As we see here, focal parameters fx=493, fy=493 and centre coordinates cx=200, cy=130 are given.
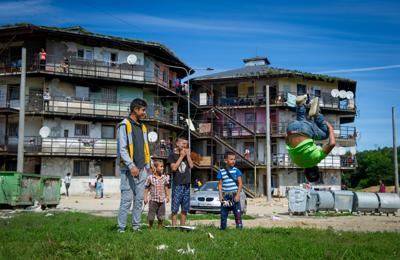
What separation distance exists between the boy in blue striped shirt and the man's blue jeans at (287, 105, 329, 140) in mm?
4275

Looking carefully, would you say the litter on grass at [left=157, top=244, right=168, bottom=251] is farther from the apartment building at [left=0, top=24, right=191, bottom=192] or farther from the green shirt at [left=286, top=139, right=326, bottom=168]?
the apartment building at [left=0, top=24, right=191, bottom=192]

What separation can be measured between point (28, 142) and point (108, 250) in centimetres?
3858

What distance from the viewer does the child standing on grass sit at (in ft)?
37.3

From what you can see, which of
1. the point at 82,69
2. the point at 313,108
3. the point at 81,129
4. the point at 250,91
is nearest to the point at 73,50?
the point at 82,69

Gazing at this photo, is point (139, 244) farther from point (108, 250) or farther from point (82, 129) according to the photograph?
point (82, 129)

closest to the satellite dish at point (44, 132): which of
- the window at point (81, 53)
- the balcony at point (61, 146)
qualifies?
the balcony at point (61, 146)

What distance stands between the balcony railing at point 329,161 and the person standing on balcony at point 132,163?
141ft

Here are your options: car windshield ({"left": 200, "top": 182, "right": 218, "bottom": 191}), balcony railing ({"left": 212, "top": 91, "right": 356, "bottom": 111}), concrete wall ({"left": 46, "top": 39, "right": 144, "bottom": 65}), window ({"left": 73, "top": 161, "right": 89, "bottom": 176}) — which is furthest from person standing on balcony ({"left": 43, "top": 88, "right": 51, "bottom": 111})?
car windshield ({"left": 200, "top": 182, "right": 218, "bottom": 191})

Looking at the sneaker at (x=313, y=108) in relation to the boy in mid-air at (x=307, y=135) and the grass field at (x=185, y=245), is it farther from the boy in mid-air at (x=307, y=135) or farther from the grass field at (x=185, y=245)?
the grass field at (x=185, y=245)

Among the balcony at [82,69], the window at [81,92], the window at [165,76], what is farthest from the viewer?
the window at [165,76]

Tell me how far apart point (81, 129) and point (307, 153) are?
39505 mm

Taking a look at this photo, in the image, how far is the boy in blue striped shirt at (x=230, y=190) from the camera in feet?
37.9

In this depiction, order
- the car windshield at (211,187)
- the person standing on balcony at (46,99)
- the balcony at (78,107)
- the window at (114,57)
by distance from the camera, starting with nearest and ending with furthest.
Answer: the car windshield at (211,187) < the person standing on balcony at (46,99) < the balcony at (78,107) < the window at (114,57)

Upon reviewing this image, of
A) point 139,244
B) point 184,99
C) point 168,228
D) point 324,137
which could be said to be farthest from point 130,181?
point 184,99
